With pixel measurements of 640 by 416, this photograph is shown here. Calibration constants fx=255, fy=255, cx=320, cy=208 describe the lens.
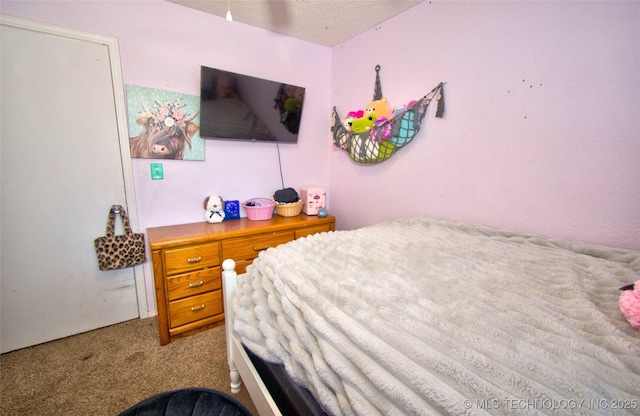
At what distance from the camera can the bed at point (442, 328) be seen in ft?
1.50

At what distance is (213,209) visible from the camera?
207 centimetres

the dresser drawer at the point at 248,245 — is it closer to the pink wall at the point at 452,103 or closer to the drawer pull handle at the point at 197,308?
the drawer pull handle at the point at 197,308

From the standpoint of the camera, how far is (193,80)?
1965mm

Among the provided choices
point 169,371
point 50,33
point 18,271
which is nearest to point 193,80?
point 50,33

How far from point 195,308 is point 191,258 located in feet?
1.17

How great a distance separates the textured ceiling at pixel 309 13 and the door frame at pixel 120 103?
0.58 meters

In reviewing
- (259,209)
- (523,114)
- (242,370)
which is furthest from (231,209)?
(523,114)

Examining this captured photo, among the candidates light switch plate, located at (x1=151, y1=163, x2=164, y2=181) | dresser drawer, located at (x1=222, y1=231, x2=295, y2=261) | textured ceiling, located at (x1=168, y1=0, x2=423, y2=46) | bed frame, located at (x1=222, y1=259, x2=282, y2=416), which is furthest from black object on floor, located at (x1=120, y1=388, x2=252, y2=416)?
textured ceiling, located at (x1=168, y1=0, x2=423, y2=46)

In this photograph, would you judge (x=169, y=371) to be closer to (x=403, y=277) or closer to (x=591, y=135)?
(x=403, y=277)

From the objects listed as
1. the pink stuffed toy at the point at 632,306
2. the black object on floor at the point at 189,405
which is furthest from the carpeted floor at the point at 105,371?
the pink stuffed toy at the point at 632,306

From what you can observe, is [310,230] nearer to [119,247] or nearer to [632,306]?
[119,247]

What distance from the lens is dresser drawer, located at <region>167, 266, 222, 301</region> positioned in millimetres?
1659

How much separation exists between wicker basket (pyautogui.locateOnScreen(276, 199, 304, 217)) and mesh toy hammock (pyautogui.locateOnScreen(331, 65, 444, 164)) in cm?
66

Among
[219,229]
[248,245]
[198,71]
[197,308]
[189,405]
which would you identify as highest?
[198,71]
